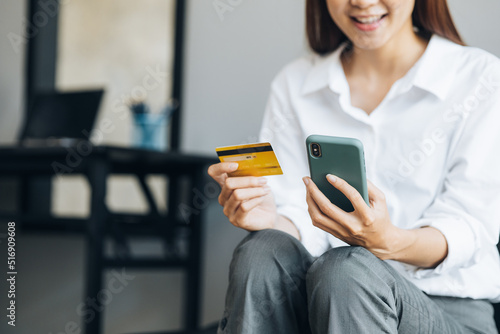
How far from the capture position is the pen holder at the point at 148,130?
Result: 1.85 m

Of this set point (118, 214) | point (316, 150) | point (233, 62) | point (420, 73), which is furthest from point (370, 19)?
point (118, 214)

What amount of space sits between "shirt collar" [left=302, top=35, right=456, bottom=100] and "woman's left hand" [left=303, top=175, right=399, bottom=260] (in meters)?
0.32

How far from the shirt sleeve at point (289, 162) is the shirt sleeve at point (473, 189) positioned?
21 centimetres

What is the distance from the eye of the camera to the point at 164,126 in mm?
1891

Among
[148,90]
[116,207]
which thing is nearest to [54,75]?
[148,90]

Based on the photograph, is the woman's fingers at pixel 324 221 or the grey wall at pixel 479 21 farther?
the grey wall at pixel 479 21

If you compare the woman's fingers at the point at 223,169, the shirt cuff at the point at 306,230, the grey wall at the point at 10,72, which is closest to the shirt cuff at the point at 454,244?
the shirt cuff at the point at 306,230

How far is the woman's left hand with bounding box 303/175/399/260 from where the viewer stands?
74 centimetres

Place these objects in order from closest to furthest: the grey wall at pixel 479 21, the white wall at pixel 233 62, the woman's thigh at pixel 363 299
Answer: the woman's thigh at pixel 363 299 < the grey wall at pixel 479 21 < the white wall at pixel 233 62

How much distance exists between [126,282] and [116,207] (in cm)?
31

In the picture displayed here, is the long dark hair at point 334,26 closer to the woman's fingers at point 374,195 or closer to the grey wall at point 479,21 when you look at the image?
the grey wall at point 479,21

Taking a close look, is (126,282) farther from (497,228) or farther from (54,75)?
(497,228)

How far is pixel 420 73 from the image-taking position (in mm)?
1007

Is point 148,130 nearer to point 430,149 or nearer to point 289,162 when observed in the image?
point 289,162
